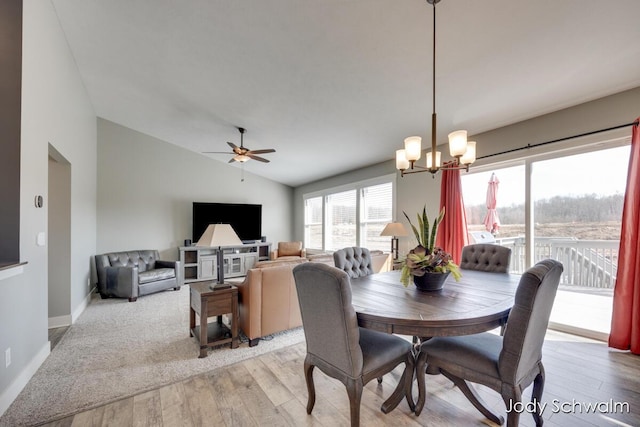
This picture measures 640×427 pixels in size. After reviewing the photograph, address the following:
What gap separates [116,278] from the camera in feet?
14.8

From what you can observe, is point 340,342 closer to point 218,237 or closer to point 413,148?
point 413,148

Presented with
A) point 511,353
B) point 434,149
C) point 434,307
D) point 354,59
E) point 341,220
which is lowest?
point 511,353

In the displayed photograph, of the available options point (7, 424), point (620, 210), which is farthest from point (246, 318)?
point (620, 210)

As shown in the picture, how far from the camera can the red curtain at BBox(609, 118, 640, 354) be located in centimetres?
251

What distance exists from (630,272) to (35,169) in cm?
554

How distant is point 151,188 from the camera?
19.7 ft

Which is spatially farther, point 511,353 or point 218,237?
point 218,237

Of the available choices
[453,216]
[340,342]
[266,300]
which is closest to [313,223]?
[453,216]

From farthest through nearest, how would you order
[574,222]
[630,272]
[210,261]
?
1. [210,261]
2. [574,222]
3. [630,272]

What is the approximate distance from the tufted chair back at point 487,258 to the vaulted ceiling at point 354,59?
64.4 inches

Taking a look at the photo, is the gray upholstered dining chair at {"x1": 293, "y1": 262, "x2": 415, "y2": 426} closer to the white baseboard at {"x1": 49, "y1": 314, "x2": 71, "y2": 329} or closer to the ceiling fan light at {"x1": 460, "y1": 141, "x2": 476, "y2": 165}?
the ceiling fan light at {"x1": 460, "y1": 141, "x2": 476, "y2": 165}

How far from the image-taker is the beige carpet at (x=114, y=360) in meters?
1.98

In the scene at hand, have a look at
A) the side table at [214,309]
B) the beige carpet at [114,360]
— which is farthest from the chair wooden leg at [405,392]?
the side table at [214,309]

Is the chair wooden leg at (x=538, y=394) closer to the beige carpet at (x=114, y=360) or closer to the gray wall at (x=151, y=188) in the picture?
the beige carpet at (x=114, y=360)
